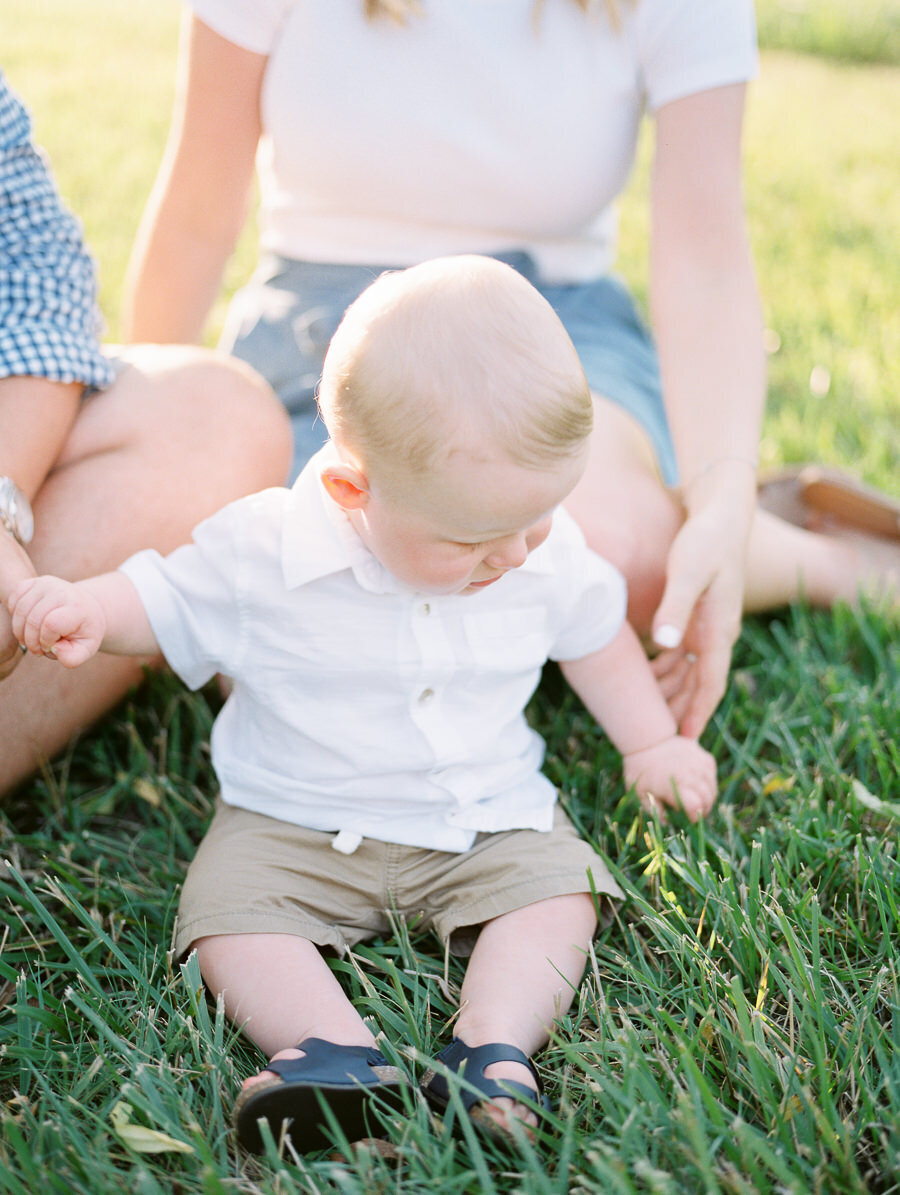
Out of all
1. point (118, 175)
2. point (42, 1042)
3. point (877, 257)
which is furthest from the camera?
point (118, 175)

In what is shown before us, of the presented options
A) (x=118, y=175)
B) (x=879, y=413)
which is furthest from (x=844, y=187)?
(x=118, y=175)

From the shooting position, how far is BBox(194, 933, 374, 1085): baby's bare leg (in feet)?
3.90

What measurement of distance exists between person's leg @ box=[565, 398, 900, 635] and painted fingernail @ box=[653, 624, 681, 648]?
0.62 ft

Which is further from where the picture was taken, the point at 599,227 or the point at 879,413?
the point at 879,413

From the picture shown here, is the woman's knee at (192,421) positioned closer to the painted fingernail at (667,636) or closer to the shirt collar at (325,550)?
the shirt collar at (325,550)

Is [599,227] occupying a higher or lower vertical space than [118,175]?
higher

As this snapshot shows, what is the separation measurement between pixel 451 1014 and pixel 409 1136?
205mm

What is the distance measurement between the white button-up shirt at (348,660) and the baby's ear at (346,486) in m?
0.07

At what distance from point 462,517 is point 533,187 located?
2.86 ft

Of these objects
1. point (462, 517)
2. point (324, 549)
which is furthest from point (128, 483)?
point (462, 517)

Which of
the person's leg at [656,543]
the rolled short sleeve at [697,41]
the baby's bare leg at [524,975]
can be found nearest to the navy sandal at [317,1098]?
the baby's bare leg at [524,975]

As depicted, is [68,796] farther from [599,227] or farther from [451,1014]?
[599,227]

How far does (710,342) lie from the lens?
5.62 feet

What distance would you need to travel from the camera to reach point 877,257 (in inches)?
144
